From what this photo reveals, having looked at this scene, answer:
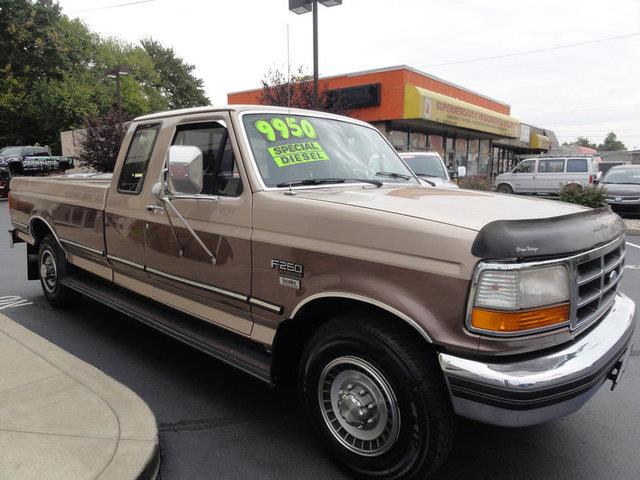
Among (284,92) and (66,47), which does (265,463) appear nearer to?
(284,92)

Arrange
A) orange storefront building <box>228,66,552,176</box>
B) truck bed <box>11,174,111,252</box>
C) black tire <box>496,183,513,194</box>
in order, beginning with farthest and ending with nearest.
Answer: black tire <box>496,183,513,194</box>
orange storefront building <box>228,66,552,176</box>
truck bed <box>11,174,111,252</box>

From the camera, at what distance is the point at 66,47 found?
131ft

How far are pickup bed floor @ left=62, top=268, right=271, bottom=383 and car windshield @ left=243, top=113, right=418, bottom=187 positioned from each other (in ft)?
3.45

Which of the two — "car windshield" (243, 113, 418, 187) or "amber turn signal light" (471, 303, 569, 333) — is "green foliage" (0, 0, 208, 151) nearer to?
"car windshield" (243, 113, 418, 187)

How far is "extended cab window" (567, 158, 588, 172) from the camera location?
20.2m

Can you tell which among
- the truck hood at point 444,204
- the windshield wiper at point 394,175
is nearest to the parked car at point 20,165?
the windshield wiper at point 394,175

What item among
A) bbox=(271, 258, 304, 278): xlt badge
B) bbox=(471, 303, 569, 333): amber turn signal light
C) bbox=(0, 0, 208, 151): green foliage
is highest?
bbox=(0, 0, 208, 151): green foliage

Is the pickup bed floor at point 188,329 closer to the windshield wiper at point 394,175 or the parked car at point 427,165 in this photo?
the windshield wiper at point 394,175

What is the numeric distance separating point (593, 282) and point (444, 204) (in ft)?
2.76

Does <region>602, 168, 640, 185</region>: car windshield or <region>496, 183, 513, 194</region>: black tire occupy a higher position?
<region>602, 168, 640, 185</region>: car windshield

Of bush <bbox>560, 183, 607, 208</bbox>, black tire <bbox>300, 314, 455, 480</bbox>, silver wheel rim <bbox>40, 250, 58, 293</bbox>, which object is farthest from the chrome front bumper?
bush <bbox>560, 183, 607, 208</bbox>

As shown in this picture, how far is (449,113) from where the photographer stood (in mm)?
22016

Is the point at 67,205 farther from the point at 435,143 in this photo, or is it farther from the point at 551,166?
the point at 435,143

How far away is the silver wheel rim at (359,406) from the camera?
8.20 feet
